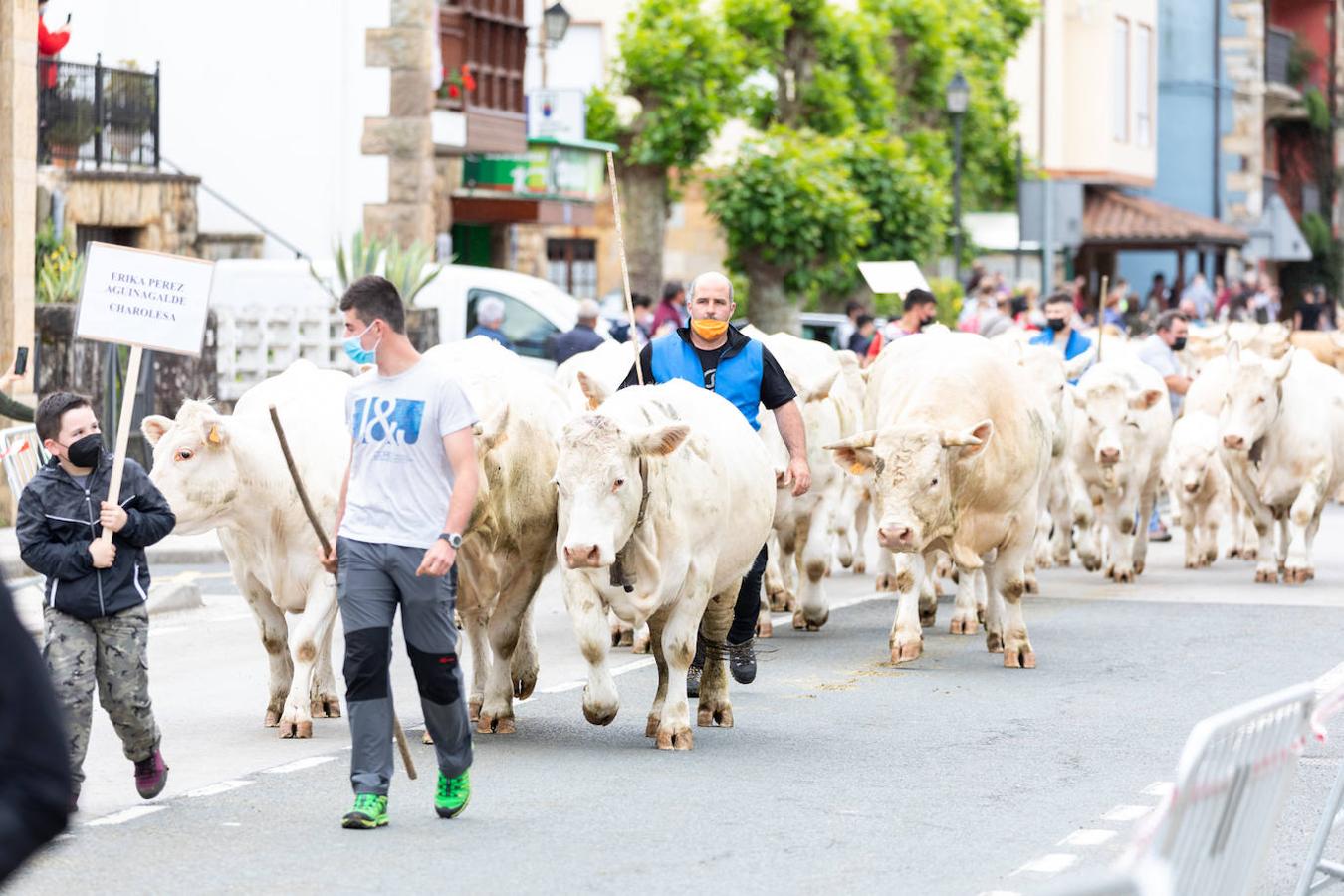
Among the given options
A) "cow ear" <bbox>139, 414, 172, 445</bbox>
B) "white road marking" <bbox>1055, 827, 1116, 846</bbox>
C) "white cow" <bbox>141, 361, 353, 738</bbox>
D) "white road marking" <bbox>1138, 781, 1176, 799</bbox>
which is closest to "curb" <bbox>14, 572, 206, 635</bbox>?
"cow ear" <bbox>139, 414, 172, 445</bbox>

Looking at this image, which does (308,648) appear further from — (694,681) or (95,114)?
(95,114)

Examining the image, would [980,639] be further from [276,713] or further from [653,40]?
[653,40]

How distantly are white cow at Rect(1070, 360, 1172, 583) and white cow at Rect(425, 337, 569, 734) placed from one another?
713cm

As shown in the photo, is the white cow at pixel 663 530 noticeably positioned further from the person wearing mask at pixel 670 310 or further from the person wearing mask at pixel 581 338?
the person wearing mask at pixel 670 310

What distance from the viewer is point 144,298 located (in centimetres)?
1049

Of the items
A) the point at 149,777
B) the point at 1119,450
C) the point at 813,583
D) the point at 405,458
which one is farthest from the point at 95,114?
the point at 405,458

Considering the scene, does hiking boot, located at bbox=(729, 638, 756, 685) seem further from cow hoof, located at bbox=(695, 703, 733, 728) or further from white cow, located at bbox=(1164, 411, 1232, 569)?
white cow, located at bbox=(1164, 411, 1232, 569)

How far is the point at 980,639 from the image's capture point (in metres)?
14.2

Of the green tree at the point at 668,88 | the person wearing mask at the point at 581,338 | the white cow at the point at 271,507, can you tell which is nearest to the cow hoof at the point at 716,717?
the white cow at the point at 271,507

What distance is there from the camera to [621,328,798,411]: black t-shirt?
1161 cm

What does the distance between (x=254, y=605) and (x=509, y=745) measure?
1.45 m

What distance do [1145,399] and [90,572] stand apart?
10.2 m

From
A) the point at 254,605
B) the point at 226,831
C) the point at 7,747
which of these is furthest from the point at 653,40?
the point at 7,747

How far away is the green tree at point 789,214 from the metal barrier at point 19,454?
19.3 metres
